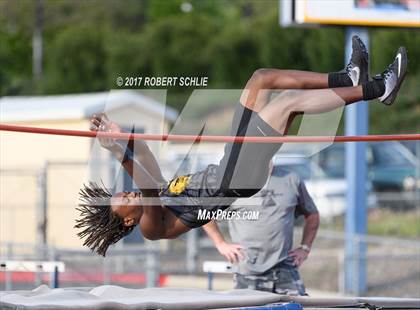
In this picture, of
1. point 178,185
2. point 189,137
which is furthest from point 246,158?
point 178,185

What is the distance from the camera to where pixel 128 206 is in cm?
762

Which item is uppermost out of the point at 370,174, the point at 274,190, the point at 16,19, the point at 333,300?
the point at 16,19

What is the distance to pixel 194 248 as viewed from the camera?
15695mm

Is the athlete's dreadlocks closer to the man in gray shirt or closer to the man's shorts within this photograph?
the man in gray shirt

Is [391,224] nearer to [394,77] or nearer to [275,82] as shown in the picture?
[394,77]

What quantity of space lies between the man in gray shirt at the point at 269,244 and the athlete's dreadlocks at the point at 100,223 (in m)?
1.04

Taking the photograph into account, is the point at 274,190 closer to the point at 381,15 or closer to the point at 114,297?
the point at 114,297

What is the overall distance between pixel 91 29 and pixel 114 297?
120ft

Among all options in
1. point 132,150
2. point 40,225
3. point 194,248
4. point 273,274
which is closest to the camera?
point 132,150

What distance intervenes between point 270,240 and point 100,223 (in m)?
1.45

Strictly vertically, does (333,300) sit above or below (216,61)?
below

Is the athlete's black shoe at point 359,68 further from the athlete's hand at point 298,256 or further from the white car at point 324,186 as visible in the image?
the white car at point 324,186

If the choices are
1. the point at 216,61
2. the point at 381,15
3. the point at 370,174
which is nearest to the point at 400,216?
the point at 370,174

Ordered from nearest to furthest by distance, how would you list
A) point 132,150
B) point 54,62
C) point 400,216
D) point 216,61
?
point 132,150 → point 400,216 → point 216,61 → point 54,62
